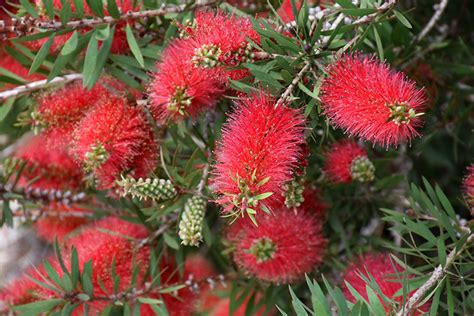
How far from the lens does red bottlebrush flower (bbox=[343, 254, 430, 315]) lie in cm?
96

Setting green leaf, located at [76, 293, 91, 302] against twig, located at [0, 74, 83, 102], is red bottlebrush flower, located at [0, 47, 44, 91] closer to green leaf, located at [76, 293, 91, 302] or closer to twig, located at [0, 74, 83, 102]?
twig, located at [0, 74, 83, 102]

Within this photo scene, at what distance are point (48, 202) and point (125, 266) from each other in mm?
233

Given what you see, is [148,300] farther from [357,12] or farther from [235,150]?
[357,12]

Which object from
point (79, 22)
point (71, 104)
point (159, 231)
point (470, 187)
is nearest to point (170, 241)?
point (159, 231)

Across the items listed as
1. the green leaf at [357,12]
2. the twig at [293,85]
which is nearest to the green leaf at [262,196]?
the twig at [293,85]

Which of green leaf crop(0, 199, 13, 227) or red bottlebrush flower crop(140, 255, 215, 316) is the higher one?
green leaf crop(0, 199, 13, 227)

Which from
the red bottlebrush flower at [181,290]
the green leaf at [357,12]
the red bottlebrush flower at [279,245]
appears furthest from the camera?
the red bottlebrush flower at [181,290]

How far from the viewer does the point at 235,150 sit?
814 millimetres

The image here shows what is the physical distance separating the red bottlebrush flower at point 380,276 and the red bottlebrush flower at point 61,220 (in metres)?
0.57

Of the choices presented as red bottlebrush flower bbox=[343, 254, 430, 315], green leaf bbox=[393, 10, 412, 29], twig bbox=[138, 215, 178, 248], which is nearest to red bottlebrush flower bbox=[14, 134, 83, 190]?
twig bbox=[138, 215, 178, 248]

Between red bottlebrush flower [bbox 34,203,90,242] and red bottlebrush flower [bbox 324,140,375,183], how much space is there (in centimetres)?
55

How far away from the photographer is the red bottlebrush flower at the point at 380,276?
96 centimetres

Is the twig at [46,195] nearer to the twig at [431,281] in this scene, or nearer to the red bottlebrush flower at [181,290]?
the red bottlebrush flower at [181,290]

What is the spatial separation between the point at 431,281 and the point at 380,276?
0.51 ft
